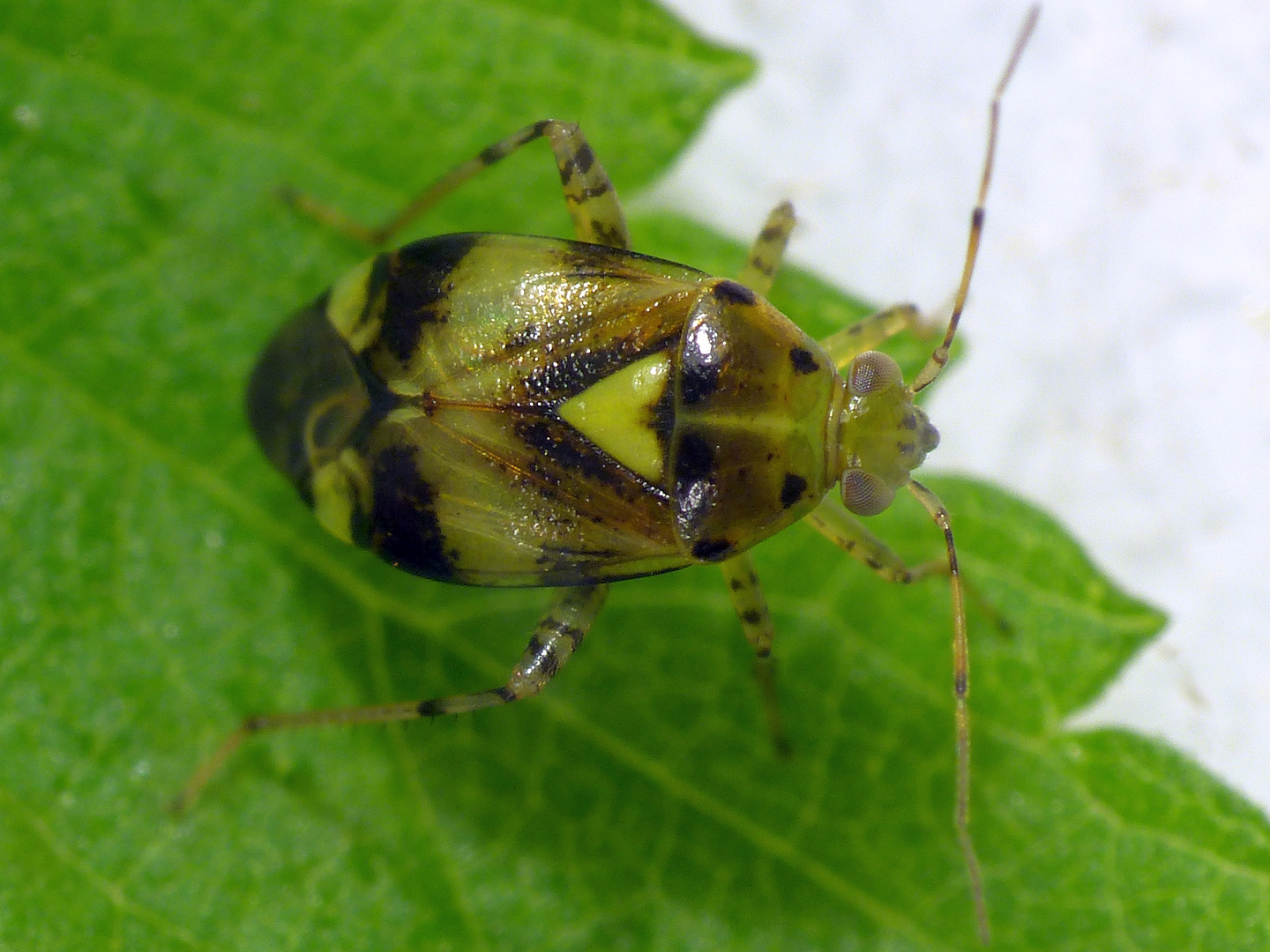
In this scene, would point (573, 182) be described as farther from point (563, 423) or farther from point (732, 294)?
point (563, 423)

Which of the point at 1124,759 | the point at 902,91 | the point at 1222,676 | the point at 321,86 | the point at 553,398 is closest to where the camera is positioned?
the point at 553,398

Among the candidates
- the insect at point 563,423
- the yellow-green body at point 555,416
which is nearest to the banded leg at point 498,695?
the insect at point 563,423

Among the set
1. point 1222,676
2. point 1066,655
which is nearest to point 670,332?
point 1066,655

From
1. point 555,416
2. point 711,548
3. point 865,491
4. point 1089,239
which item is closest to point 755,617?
point 711,548

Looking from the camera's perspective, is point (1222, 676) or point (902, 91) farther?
point (902, 91)

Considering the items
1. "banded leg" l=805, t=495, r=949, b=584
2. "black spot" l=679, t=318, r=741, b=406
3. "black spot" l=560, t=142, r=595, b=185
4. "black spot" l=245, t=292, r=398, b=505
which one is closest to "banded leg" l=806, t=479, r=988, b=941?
"banded leg" l=805, t=495, r=949, b=584

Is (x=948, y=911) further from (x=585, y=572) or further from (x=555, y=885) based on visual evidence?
(x=585, y=572)

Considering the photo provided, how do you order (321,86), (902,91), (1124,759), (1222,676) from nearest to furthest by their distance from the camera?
(1124,759) < (321,86) < (1222,676) < (902,91)
